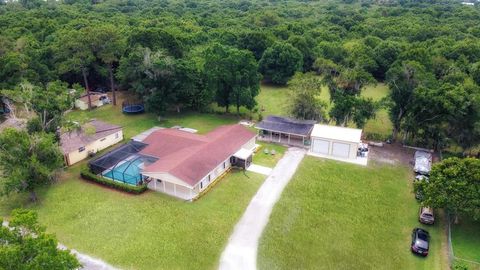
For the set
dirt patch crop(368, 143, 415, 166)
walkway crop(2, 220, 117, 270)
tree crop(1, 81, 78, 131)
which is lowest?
walkway crop(2, 220, 117, 270)

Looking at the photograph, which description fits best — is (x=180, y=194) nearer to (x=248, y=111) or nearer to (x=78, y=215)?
(x=78, y=215)

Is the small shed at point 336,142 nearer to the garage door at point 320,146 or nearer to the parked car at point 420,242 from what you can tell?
the garage door at point 320,146

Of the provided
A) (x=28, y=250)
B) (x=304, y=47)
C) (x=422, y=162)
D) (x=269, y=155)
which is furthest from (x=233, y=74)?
(x=28, y=250)

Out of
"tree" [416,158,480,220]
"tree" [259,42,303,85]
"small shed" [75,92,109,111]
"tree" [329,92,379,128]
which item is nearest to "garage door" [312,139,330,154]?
"tree" [329,92,379,128]

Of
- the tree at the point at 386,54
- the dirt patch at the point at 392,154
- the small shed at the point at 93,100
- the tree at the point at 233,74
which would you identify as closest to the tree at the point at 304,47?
the tree at the point at 386,54

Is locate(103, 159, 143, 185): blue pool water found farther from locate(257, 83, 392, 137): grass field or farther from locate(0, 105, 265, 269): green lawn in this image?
locate(257, 83, 392, 137): grass field

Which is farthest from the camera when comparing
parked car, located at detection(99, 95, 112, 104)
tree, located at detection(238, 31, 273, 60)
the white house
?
tree, located at detection(238, 31, 273, 60)
